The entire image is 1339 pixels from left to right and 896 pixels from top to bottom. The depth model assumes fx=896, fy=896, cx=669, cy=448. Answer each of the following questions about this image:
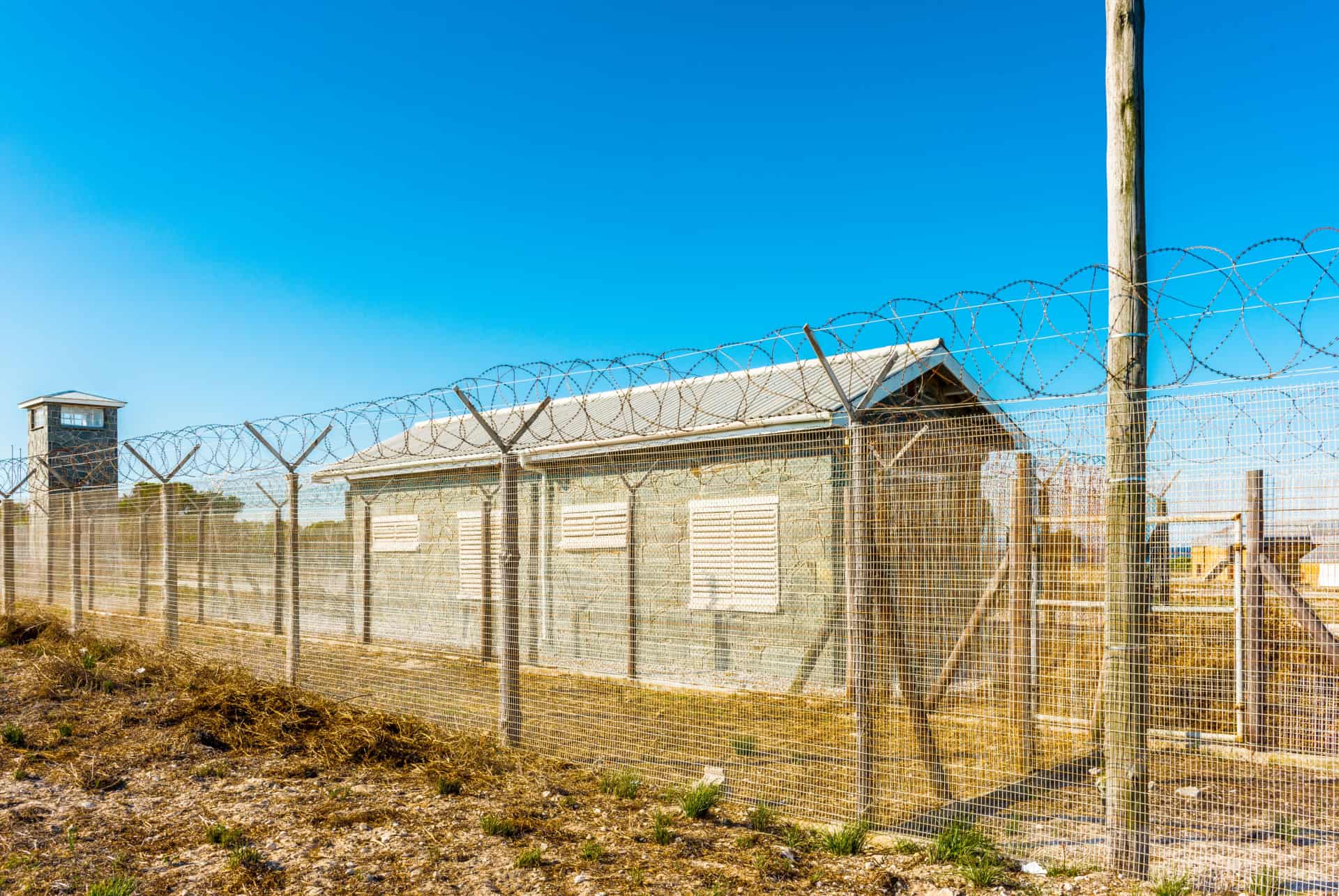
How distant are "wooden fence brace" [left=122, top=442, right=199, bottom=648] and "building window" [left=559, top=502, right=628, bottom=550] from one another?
4502mm

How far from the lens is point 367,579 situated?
8.98m

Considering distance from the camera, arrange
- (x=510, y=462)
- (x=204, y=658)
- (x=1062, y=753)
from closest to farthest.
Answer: (x=1062, y=753), (x=510, y=462), (x=204, y=658)

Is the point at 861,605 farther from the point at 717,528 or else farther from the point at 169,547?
the point at 169,547

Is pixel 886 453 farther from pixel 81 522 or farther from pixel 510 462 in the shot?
pixel 81 522

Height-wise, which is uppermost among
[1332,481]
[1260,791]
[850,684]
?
[1332,481]

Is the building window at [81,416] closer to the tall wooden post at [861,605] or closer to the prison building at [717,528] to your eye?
the prison building at [717,528]

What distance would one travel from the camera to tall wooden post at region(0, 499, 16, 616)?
13.8 meters

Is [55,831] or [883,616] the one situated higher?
[883,616]

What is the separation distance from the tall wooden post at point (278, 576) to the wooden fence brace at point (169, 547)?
5.21ft

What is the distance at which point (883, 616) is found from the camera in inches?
204

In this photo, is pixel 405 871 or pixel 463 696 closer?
pixel 405 871

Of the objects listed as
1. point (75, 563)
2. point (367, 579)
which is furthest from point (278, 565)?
point (75, 563)

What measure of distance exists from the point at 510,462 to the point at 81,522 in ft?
29.7

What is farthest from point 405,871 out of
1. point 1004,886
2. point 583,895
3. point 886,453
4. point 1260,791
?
point 1260,791
